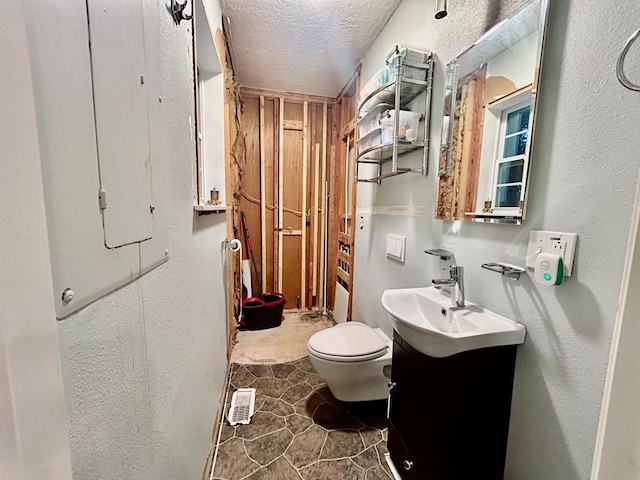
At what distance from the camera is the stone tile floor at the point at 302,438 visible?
1.28 m

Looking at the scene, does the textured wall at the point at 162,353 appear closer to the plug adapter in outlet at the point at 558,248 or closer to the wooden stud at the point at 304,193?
the plug adapter in outlet at the point at 558,248

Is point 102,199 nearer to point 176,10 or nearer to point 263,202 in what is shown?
point 176,10

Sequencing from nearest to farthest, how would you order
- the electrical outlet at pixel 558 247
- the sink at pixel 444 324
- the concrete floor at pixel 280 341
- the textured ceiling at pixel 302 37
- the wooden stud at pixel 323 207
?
the electrical outlet at pixel 558 247
the sink at pixel 444 324
the textured ceiling at pixel 302 37
the concrete floor at pixel 280 341
the wooden stud at pixel 323 207

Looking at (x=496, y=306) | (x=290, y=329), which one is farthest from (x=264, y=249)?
(x=496, y=306)

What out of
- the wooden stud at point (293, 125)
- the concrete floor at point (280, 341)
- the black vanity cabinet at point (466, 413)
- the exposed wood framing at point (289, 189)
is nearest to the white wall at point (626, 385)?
the black vanity cabinet at point (466, 413)

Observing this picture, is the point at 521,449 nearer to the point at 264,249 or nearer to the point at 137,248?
the point at 137,248

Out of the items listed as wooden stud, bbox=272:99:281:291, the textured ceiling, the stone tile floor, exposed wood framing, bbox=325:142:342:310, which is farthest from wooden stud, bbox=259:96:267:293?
the stone tile floor

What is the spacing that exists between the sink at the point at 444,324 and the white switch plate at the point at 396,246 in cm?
36

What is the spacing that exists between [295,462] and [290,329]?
1.43 metres

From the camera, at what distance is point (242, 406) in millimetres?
1655

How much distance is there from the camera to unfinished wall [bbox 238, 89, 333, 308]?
2.87m

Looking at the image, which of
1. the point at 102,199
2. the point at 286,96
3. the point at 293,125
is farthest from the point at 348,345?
the point at 286,96

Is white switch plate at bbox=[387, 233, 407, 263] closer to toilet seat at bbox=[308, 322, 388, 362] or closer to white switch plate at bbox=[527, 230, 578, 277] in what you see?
toilet seat at bbox=[308, 322, 388, 362]

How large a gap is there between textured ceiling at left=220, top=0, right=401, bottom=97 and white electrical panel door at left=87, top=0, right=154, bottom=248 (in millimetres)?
1476
